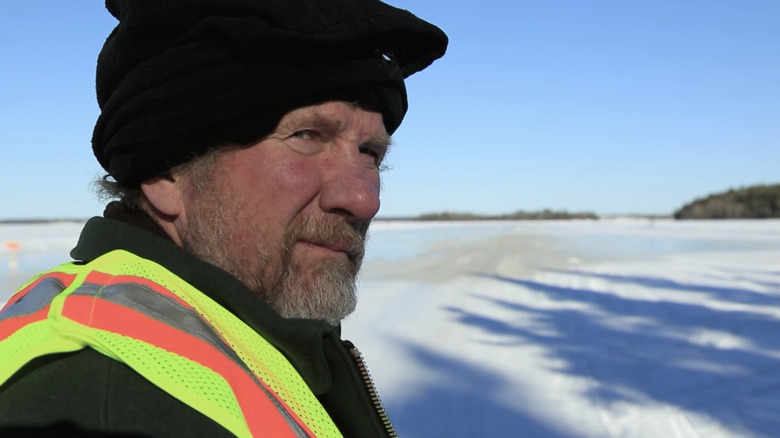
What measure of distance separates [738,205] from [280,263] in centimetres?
7473

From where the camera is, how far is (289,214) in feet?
4.91

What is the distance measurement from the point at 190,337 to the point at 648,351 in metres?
5.30

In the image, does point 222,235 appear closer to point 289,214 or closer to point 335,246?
point 289,214

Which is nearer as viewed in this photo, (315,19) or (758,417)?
(315,19)

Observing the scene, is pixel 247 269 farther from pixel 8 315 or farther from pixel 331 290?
pixel 8 315

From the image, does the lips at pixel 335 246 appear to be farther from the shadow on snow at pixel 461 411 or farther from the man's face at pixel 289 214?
the shadow on snow at pixel 461 411

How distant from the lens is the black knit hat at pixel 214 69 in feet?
4.49

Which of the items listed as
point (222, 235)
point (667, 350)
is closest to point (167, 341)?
point (222, 235)

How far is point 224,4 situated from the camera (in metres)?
1.36

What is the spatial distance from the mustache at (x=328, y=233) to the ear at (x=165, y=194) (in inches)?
10.8

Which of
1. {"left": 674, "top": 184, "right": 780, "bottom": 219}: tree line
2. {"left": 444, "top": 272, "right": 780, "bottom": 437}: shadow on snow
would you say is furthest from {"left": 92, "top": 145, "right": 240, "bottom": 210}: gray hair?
{"left": 674, "top": 184, "right": 780, "bottom": 219}: tree line

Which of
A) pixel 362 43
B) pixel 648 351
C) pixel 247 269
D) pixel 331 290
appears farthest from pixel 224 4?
pixel 648 351

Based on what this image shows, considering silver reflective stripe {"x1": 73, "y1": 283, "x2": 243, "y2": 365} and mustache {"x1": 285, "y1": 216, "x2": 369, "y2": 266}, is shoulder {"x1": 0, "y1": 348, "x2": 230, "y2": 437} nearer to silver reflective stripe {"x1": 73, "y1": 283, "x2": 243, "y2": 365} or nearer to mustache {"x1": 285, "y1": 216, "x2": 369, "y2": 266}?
silver reflective stripe {"x1": 73, "y1": 283, "x2": 243, "y2": 365}

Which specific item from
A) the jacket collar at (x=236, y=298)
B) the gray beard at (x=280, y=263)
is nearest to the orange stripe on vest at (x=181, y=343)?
the jacket collar at (x=236, y=298)
